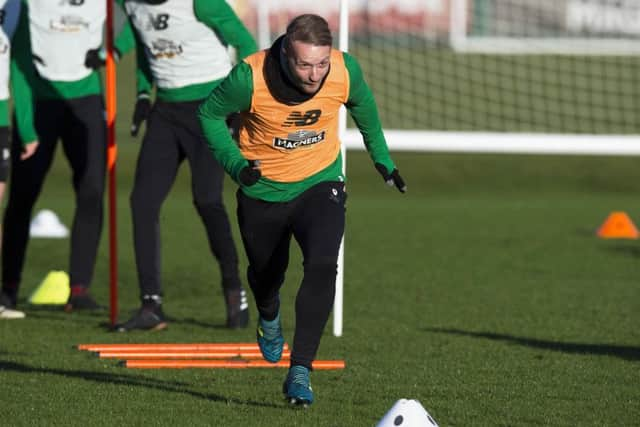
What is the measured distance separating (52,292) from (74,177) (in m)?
0.95

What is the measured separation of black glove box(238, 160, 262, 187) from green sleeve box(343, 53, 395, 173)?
62 cm

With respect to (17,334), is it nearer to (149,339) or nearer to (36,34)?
(149,339)

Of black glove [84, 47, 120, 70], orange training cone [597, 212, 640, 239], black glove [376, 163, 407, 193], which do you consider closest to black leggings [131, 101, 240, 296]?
black glove [84, 47, 120, 70]

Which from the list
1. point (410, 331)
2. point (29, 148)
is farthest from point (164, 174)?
point (410, 331)

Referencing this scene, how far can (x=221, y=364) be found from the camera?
303 inches

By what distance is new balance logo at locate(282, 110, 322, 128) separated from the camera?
6.62 metres

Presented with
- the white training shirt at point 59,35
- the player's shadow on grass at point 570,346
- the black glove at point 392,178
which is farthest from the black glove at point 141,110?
the black glove at point 392,178

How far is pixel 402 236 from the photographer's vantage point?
1447cm

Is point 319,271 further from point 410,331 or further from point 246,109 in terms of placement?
point 410,331

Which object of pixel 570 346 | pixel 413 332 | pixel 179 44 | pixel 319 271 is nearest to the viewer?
pixel 319 271

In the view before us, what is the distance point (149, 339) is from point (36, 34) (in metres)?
2.30

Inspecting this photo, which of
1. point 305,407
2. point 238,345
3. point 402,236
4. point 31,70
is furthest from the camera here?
point 402,236

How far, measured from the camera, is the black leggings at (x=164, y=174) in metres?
8.95

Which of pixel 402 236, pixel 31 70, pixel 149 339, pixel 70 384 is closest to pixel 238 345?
pixel 149 339
